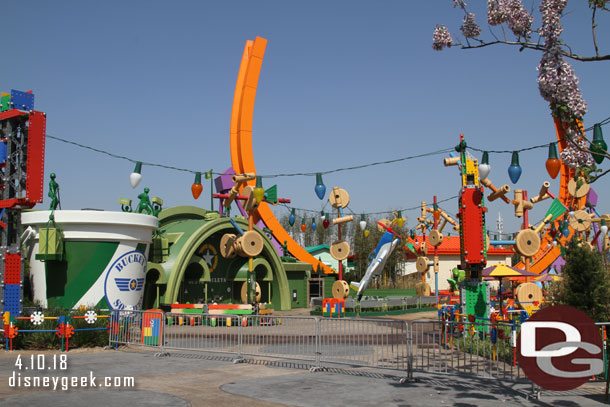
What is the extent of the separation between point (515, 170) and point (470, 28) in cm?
822

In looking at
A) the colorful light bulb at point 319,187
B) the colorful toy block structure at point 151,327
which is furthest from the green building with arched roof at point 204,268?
the colorful toy block structure at point 151,327

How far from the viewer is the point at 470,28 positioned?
7.65m

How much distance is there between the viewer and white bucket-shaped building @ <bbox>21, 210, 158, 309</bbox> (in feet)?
60.3

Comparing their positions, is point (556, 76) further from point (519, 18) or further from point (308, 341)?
point (308, 341)

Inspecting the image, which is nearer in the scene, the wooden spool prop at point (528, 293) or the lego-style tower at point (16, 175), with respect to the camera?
the lego-style tower at point (16, 175)

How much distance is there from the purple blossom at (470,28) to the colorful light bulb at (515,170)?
26.8ft

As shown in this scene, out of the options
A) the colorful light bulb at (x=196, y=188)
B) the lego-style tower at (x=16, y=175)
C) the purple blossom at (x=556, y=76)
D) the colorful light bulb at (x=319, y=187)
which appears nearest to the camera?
the purple blossom at (x=556, y=76)

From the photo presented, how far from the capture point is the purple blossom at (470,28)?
7.63 m

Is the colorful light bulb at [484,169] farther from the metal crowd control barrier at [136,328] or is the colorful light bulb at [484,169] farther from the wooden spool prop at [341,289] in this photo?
the wooden spool prop at [341,289]

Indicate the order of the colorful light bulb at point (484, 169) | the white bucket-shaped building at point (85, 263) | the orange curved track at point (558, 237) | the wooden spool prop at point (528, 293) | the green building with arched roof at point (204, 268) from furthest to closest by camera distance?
1. the orange curved track at point (558, 237)
2. the green building with arched roof at point (204, 268)
3. the wooden spool prop at point (528, 293)
4. the white bucket-shaped building at point (85, 263)
5. the colorful light bulb at point (484, 169)

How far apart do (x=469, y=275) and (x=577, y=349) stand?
853 centimetres

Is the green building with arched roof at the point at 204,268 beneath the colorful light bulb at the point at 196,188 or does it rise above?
beneath

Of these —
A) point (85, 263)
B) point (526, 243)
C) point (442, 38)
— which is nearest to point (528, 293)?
point (526, 243)

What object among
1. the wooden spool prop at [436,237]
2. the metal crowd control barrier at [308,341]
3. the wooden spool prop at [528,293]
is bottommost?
the metal crowd control barrier at [308,341]
